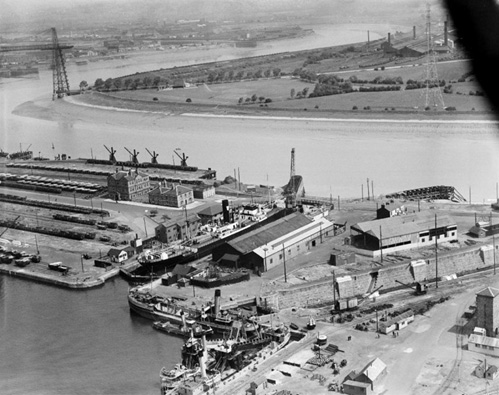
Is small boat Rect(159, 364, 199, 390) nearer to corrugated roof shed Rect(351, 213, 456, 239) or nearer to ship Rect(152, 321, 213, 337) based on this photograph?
ship Rect(152, 321, 213, 337)

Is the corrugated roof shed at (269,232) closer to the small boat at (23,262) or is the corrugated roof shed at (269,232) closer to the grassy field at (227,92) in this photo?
the small boat at (23,262)

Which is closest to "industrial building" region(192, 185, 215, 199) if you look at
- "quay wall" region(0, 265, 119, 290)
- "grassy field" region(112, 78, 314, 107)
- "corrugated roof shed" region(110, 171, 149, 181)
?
"corrugated roof shed" region(110, 171, 149, 181)

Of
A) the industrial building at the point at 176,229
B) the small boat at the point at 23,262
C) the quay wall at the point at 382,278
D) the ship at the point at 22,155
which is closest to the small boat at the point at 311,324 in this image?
the quay wall at the point at 382,278

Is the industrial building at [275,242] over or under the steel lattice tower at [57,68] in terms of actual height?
under

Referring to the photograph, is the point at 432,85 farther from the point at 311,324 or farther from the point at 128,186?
the point at 311,324

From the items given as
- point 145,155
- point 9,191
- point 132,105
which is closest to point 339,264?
point 9,191

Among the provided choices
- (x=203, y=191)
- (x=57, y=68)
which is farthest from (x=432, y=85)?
(x=57, y=68)

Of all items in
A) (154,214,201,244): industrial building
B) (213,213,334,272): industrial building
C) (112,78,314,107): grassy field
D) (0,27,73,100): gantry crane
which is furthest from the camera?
(0,27,73,100): gantry crane
